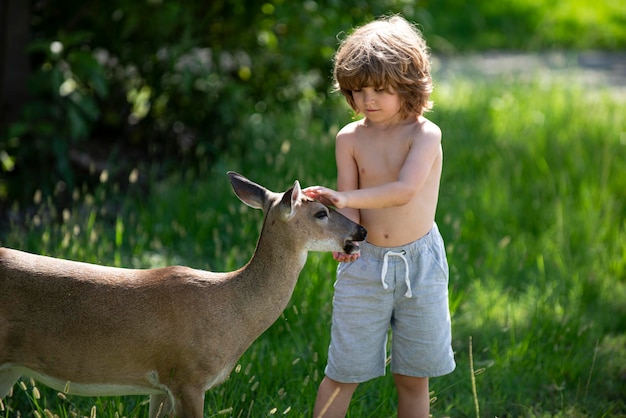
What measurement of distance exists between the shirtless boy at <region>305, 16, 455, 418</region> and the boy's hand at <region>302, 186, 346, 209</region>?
11 millimetres

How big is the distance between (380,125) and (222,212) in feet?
7.77

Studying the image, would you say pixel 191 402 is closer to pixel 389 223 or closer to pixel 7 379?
pixel 7 379

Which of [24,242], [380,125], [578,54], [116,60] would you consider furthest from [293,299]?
[578,54]

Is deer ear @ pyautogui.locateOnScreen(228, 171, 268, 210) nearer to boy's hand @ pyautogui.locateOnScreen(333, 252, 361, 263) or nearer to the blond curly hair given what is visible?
boy's hand @ pyautogui.locateOnScreen(333, 252, 361, 263)

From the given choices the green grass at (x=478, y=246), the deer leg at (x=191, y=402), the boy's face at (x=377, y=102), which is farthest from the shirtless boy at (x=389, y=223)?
the deer leg at (x=191, y=402)

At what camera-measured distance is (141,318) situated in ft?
10.0

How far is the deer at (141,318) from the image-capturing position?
3031mm

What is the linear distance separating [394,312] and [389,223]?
367 mm

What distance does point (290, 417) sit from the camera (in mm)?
3664

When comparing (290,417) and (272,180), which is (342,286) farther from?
(272,180)

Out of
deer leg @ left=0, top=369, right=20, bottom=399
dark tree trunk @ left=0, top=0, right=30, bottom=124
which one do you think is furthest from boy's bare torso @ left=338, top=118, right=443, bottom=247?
dark tree trunk @ left=0, top=0, right=30, bottom=124

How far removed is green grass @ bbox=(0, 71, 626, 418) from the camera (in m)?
4.12

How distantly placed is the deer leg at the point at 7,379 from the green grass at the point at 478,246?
13 centimetres

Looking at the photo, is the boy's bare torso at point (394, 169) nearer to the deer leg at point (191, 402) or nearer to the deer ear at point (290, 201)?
the deer ear at point (290, 201)
